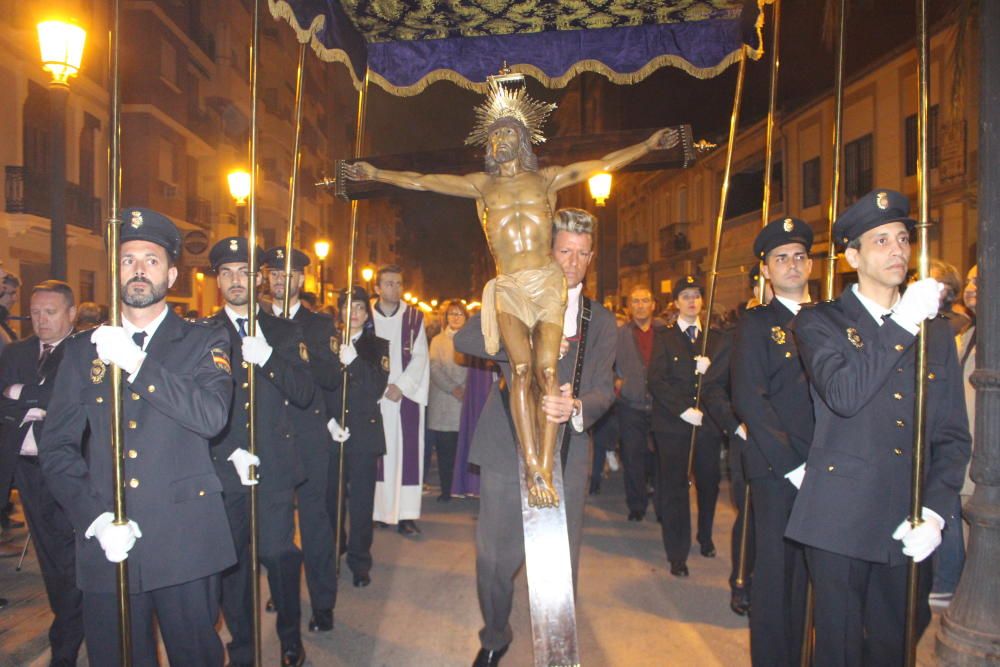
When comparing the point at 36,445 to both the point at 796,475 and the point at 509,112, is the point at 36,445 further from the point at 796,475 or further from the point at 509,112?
the point at 796,475

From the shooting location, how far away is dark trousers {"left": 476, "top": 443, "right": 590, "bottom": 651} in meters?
4.07

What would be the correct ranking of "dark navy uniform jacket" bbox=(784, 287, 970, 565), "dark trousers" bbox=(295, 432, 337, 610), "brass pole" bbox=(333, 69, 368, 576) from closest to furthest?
"dark navy uniform jacket" bbox=(784, 287, 970, 565) < "dark trousers" bbox=(295, 432, 337, 610) < "brass pole" bbox=(333, 69, 368, 576)

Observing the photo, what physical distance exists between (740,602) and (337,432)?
3.04m

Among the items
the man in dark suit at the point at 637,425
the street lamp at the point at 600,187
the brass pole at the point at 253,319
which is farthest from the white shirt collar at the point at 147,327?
the street lamp at the point at 600,187

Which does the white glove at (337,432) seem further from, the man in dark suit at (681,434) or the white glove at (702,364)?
the white glove at (702,364)

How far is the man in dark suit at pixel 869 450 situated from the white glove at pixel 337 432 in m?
3.48

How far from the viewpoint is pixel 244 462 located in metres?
3.78

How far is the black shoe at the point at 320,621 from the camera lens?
4844 millimetres

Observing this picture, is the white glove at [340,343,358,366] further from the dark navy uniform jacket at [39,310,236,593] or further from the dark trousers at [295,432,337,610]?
the dark navy uniform jacket at [39,310,236,593]

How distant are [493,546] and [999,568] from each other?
269cm

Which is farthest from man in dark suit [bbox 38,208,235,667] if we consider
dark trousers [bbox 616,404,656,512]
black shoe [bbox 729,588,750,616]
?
dark trousers [bbox 616,404,656,512]

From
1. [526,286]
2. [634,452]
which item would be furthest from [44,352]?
[634,452]

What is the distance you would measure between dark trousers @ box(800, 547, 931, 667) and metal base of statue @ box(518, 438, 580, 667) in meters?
1.09

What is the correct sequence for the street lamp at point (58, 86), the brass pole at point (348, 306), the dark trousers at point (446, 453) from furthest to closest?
the dark trousers at point (446, 453)
the street lamp at point (58, 86)
the brass pole at point (348, 306)
